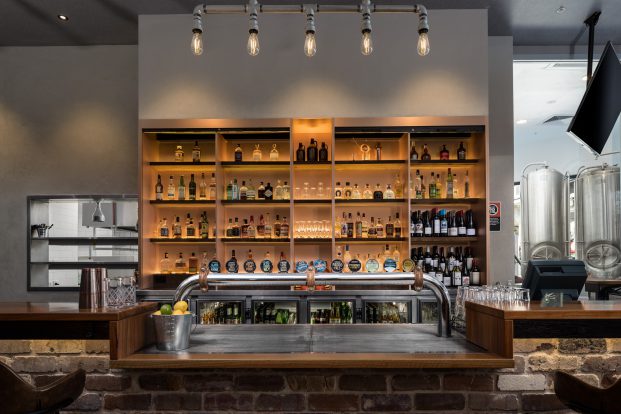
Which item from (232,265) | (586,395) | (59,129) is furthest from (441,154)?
(59,129)

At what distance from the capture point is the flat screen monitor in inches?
97.1

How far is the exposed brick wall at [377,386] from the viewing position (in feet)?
6.61

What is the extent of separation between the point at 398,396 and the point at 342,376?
0.26 metres

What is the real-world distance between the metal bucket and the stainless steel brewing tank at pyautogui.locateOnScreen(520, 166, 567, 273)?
532 centimetres

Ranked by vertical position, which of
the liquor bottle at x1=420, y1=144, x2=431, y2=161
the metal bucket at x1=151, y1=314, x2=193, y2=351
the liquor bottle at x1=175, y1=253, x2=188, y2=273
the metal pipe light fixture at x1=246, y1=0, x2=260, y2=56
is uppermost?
the metal pipe light fixture at x1=246, y1=0, x2=260, y2=56

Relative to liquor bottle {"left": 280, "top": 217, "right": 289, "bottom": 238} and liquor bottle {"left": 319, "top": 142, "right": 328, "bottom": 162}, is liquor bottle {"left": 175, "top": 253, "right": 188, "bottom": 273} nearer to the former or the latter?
liquor bottle {"left": 280, "top": 217, "right": 289, "bottom": 238}

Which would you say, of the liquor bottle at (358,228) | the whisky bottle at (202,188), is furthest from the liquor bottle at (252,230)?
the liquor bottle at (358,228)

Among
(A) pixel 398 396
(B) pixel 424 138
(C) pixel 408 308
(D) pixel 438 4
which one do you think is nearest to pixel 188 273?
(C) pixel 408 308

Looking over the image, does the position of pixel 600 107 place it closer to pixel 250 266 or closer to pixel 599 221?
pixel 599 221

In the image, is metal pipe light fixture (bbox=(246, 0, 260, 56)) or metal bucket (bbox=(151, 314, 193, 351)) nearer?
metal bucket (bbox=(151, 314, 193, 351))

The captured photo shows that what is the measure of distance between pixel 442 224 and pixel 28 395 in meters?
3.79

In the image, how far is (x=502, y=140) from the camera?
513cm

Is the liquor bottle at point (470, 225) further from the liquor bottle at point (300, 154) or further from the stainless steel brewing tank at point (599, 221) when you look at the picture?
the stainless steel brewing tank at point (599, 221)

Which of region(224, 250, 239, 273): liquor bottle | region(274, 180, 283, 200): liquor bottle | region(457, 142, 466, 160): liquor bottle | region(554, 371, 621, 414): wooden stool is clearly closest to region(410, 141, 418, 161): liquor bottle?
region(457, 142, 466, 160): liquor bottle
